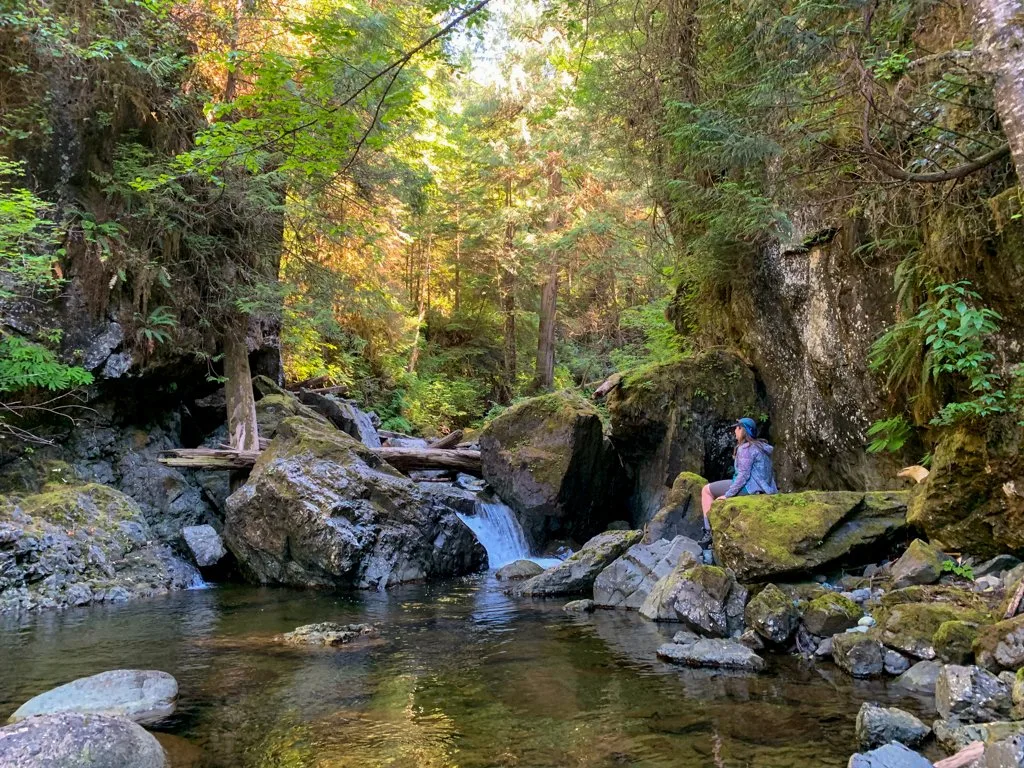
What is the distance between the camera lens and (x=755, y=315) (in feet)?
38.2

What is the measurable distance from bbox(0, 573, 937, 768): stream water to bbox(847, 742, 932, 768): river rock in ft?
1.40

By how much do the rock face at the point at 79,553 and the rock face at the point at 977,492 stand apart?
11.1 m

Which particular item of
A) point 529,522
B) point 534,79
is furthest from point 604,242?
point 529,522

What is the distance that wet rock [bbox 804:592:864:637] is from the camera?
20.3 ft

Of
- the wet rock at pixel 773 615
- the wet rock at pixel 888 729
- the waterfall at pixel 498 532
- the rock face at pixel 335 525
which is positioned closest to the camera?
the wet rock at pixel 888 729

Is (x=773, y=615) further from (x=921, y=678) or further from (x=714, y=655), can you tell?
(x=921, y=678)

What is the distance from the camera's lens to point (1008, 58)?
438 cm

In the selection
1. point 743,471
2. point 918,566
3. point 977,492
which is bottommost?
point 918,566

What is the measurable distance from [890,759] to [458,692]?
3.25 m

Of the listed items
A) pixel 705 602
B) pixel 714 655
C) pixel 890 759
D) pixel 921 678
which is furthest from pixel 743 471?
pixel 890 759

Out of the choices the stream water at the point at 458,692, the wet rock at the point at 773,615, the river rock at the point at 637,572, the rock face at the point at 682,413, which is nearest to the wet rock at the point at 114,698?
the stream water at the point at 458,692

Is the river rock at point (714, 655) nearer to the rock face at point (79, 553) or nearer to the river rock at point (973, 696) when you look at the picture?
the river rock at point (973, 696)

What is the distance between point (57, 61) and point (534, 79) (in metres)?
15.3

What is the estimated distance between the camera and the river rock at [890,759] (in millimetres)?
3496
